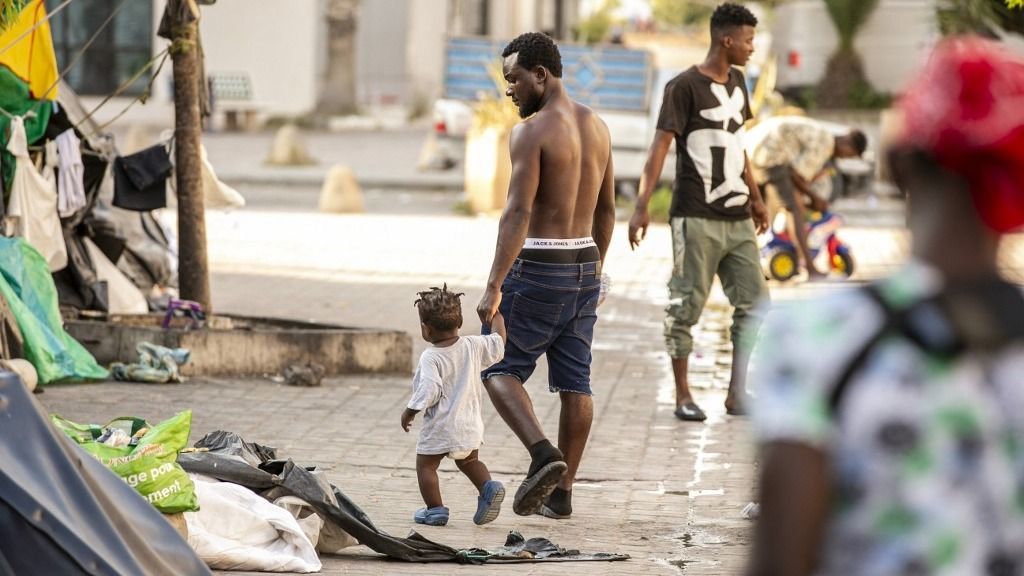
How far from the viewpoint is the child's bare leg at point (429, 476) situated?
6.14m

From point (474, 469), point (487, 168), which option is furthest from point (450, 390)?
point (487, 168)

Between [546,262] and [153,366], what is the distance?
11.7 feet

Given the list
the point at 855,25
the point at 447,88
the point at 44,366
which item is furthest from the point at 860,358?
the point at 855,25

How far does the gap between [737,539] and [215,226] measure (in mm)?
12347

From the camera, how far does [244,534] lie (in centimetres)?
536

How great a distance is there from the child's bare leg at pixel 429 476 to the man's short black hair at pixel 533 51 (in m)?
1.51

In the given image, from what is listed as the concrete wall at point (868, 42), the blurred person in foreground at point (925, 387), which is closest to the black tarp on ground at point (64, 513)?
the blurred person in foreground at point (925, 387)

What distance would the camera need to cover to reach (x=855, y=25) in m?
26.7

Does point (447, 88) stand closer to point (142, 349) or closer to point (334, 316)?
point (334, 316)

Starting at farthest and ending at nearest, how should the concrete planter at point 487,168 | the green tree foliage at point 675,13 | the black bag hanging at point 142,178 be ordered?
the green tree foliage at point 675,13 < the concrete planter at point 487,168 < the black bag hanging at point 142,178

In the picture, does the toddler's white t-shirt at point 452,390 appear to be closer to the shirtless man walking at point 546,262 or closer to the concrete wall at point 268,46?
the shirtless man walking at point 546,262

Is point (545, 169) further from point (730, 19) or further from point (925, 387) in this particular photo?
point (925, 387)

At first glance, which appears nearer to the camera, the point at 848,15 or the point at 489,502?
the point at 489,502

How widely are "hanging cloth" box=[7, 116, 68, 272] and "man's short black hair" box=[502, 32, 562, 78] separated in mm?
4093
